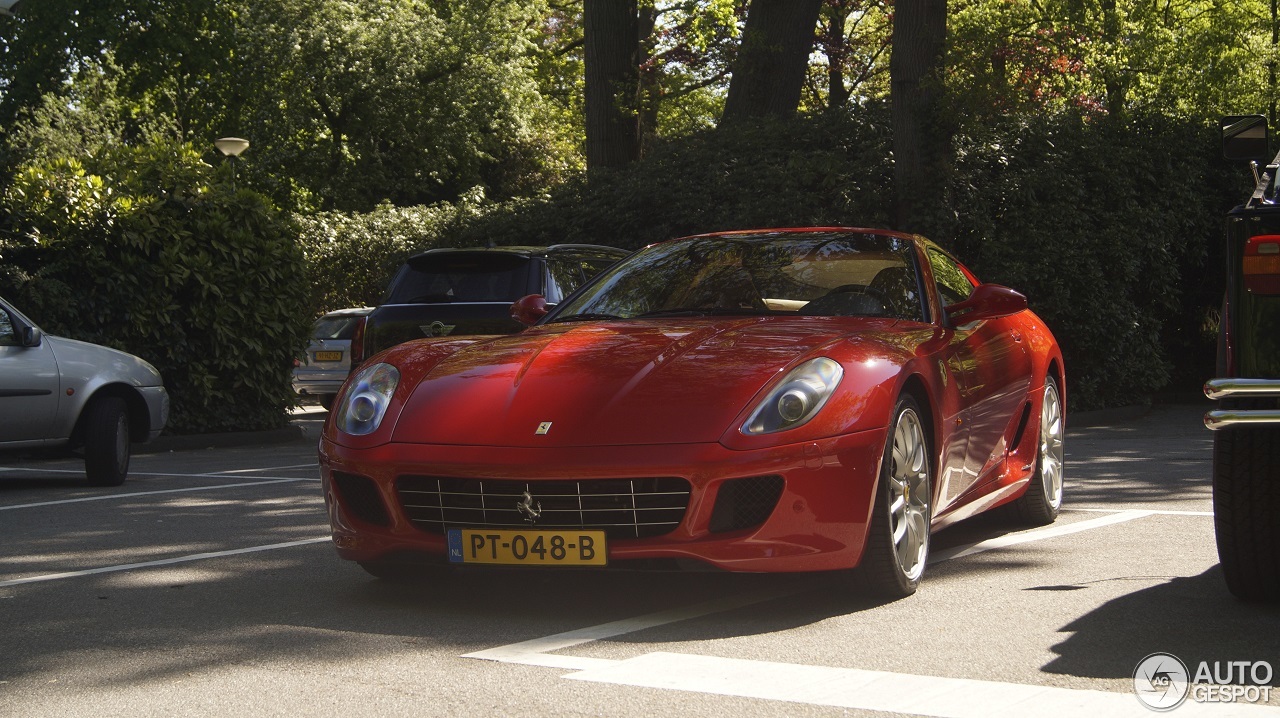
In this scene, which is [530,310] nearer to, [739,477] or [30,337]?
[739,477]

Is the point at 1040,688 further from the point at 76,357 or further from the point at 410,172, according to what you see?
the point at 410,172

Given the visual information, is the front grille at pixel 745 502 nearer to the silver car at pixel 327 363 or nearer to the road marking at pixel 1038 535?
the road marking at pixel 1038 535

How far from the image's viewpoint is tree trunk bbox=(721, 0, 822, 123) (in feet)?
63.2

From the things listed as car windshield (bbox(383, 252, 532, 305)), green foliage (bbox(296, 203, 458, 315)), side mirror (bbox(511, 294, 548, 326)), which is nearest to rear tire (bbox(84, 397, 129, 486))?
car windshield (bbox(383, 252, 532, 305))

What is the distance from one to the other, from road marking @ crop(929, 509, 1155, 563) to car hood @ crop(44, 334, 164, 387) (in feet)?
22.5

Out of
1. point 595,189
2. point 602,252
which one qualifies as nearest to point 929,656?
point 602,252

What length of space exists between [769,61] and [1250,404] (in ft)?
50.8

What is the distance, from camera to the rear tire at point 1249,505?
4656mm

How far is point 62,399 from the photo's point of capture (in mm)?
10531

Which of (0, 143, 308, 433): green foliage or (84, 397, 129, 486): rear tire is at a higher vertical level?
(0, 143, 308, 433): green foliage

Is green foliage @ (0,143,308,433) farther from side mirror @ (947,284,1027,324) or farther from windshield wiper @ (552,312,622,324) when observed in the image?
side mirror @ (947,284,1027,324)

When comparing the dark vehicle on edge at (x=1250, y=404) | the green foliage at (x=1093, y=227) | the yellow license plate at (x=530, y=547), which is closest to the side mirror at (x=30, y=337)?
the yellow license plate at (x=530, y=547)

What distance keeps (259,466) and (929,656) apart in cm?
861

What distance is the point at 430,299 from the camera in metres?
12.0
